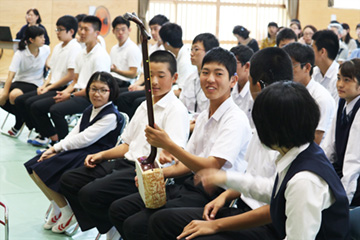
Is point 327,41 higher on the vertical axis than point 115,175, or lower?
higher

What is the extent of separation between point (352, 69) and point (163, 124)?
1062 mm

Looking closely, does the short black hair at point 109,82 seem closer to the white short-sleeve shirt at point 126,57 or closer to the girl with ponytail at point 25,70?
the white short-sleeve shirt at point 126,57

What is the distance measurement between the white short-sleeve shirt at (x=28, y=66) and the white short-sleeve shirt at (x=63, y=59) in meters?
0.31

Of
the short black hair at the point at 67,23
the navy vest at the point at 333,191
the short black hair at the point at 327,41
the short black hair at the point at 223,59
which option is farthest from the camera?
the short black hair at the point at 67,23

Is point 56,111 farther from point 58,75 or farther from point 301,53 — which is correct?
point 301,53

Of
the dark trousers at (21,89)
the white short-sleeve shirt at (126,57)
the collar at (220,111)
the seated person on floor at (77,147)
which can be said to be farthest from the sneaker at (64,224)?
the dark trousers at (21,89)

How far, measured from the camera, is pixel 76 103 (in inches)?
199

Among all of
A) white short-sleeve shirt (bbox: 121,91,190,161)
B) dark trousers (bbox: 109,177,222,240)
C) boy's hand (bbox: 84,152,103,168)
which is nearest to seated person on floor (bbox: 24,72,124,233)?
boy's hand (bbox: 84,152,103,168)

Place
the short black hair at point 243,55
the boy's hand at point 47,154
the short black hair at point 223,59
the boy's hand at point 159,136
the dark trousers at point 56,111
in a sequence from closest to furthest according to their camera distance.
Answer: the boy's hand at point 159,136, the short black hair at point 223,59, the boy's hand at point 47,154, the short black hair at point 243,55, the dark trousers at point 56,111

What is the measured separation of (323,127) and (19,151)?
11.9 ft

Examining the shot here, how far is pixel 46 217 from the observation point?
3.40m

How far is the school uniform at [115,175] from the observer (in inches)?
106

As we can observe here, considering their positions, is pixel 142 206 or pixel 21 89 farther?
pixel 21 89

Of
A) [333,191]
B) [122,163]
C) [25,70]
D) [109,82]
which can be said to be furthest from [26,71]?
[333,191]
